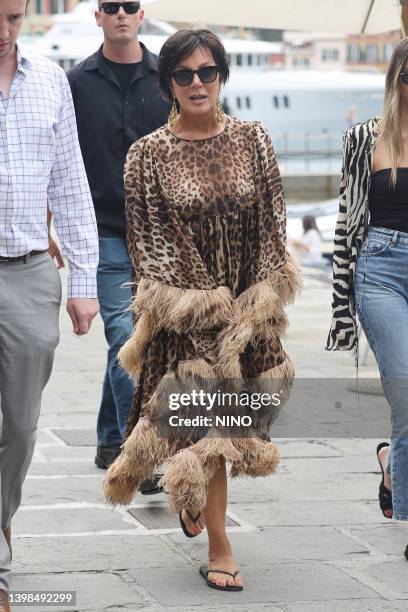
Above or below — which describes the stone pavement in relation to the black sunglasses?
below

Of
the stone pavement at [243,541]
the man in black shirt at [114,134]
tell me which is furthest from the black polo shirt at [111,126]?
the stone pavement at [243,541]

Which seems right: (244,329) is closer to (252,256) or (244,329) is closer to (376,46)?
(252,256)

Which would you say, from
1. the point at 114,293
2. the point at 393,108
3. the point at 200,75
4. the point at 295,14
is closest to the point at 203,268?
the point at 200,75

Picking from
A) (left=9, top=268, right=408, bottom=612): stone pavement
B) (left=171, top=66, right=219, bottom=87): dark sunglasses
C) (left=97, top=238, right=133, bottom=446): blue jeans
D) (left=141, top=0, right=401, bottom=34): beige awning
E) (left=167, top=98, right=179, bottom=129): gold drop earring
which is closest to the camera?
(left=9, top=268, right=408, bottom=612): stone pavement

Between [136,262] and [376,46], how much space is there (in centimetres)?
10585

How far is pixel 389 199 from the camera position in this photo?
536 centimetres

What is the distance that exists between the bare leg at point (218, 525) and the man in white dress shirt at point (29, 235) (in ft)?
2.19

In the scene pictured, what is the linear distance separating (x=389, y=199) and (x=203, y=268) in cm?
83

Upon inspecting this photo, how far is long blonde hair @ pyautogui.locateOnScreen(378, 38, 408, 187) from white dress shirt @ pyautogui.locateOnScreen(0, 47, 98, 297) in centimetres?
120

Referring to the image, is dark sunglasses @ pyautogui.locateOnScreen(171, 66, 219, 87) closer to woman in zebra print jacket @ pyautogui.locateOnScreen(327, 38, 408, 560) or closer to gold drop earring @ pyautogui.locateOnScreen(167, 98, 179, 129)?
gold drop earring @ pyautogui.locateOnScreen(167, 98, 179, 129)

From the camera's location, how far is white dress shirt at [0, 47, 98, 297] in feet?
14.7

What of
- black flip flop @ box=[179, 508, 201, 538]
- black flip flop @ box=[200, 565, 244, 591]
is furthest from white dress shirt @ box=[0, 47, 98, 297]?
black flip flop @ box=[200, 565, 244, 591]

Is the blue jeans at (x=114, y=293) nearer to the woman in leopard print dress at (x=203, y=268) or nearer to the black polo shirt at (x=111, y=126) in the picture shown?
the black polo shirt at (x=111, y=126)

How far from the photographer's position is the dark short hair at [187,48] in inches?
197
